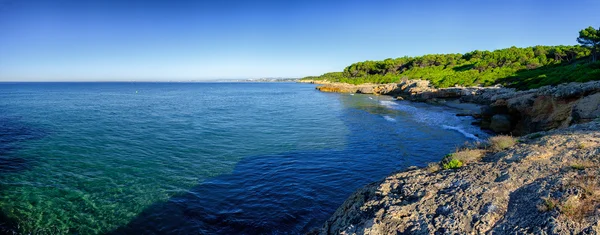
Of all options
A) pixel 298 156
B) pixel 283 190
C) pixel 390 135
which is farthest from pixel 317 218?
pixel 390 135

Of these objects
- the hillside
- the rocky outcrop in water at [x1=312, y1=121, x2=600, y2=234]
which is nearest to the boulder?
the hillside

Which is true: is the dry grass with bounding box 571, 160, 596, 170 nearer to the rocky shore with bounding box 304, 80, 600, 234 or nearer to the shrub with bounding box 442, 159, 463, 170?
the rocky shore with bounding box 304, 80, 600, 234

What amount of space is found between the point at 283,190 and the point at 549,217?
35.9 feet

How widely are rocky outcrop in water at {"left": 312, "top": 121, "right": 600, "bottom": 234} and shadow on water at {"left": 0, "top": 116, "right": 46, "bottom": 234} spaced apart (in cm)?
1224

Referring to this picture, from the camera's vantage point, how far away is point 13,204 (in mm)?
12977

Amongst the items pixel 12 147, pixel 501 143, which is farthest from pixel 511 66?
pixel 12 147

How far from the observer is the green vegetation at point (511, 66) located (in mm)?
45328

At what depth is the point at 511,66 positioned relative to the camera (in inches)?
3270

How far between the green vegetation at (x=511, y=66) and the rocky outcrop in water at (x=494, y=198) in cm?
2894

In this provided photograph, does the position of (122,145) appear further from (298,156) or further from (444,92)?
(444,92)

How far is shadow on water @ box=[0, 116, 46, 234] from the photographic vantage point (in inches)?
452

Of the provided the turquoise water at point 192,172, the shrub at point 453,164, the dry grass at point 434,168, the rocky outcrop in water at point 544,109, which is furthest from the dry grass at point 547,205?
the rocky outcrop in water at point 544,109

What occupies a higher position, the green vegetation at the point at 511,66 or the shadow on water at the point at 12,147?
the green vegetation at the point at 511,66

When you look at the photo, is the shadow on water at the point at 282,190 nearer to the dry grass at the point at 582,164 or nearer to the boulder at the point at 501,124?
the boulder at the point at 501,124
